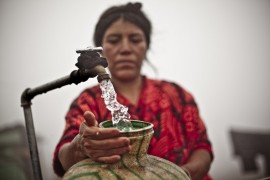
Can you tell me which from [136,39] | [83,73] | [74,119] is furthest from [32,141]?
[136,39]

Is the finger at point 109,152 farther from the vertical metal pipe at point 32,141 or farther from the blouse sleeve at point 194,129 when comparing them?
the blouse sleeve at point 194,129

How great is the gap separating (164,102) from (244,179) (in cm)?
976

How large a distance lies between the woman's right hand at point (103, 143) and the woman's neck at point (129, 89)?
114 cm

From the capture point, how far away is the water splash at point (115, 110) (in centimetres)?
112

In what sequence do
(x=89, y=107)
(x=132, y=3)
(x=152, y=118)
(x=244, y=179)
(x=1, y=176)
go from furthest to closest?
(x=244, y=179) → (x=1, y=176) → (x=132, y=3) → (x=152, y=118) → (x=89, y=107)

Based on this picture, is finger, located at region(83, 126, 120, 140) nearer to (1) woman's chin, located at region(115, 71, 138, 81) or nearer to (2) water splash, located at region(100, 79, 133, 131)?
(2) water splash, located at region(100, 79, 133, 131)

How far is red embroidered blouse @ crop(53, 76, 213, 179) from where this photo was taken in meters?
2.01

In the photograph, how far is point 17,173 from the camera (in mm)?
5012

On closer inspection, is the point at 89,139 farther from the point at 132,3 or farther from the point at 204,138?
the point at 132,3

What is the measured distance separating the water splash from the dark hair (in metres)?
1.11

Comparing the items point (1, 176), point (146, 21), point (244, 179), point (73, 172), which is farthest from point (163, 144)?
point (244, 179)

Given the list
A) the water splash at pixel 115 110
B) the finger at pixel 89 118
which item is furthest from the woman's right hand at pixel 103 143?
the water splash at pixel 115 110

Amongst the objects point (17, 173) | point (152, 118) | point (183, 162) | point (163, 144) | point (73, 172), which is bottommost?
point (17, 173)

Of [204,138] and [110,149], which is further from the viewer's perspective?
[204,138]
